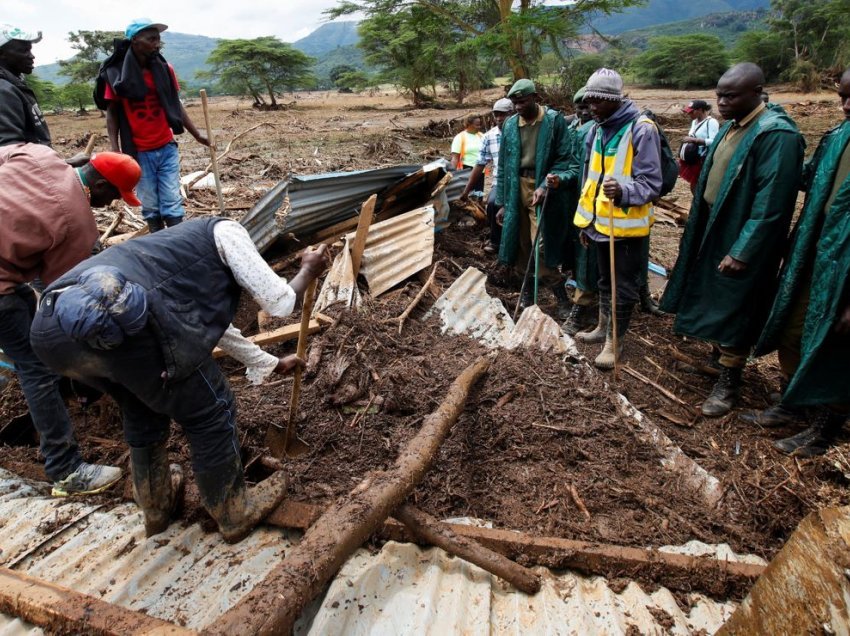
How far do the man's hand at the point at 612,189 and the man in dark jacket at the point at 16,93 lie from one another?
3977 mm

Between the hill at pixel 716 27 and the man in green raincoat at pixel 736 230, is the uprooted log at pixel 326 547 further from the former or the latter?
the hill at pixel 716 27

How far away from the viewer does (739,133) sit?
10.5 feet

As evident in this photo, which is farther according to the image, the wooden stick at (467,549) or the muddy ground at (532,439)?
the muddy ground at (532,439)

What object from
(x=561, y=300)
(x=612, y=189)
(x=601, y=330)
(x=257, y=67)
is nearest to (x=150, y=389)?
(x=612, y=189)

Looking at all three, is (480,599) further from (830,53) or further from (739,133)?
(830,53)

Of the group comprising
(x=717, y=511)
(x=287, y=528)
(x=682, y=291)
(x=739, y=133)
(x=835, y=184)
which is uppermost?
(x=739, y=133)

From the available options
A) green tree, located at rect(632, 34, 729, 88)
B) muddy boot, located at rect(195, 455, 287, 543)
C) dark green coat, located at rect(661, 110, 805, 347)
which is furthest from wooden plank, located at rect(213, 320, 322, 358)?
green tree, located at rect(632, 34, 729, 88)

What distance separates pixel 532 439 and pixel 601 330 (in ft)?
5.72

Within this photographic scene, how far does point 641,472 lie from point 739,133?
228 cm

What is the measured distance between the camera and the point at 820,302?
2.78m

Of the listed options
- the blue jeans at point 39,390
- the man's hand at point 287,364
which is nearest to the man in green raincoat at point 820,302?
the man's hand at point 287,364

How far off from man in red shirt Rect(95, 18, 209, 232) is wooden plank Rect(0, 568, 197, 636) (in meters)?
3.63

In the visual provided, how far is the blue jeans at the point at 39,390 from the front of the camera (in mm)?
2658

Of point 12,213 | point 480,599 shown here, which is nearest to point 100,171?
point 12,213
